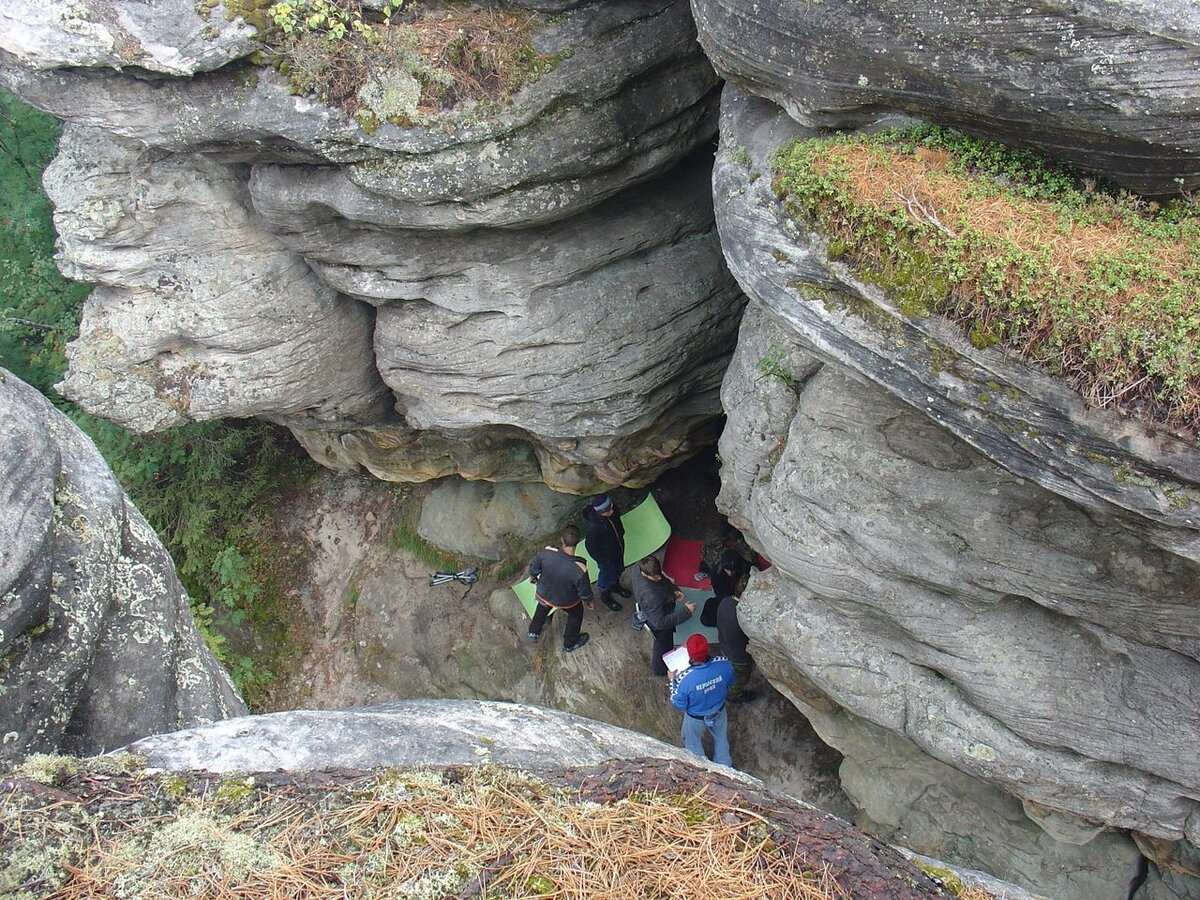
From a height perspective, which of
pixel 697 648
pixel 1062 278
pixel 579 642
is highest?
pixel 1062 278

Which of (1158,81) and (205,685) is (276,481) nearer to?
(205,685)

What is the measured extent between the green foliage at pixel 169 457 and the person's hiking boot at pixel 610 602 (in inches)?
284

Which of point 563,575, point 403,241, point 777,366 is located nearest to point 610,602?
point 563,575

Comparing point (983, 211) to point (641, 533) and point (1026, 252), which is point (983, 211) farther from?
point (641, 533)

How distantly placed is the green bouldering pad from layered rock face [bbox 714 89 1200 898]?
3321mm

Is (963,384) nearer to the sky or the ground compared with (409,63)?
nearer to the ground

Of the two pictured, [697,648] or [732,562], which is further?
[732,562]

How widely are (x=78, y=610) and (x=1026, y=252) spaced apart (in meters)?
7.53

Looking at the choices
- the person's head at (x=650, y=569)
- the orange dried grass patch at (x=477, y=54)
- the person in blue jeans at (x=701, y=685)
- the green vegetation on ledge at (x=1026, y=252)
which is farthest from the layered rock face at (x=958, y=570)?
the orange dried grass patch at (x=477, y=54)

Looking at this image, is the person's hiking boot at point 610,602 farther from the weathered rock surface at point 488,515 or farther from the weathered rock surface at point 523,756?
the weathered rock surface at point 523,756

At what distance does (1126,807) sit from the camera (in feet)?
28.3

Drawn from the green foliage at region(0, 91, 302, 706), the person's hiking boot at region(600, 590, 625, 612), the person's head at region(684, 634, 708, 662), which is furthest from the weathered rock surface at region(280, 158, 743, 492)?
the green foliage at region(0, 91, 302, 706)

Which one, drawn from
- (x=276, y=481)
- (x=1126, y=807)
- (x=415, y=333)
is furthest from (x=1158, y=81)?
(x=276, y=481)

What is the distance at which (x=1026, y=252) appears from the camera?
6.18m
